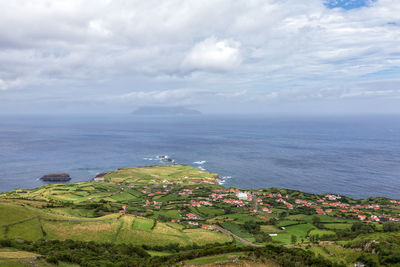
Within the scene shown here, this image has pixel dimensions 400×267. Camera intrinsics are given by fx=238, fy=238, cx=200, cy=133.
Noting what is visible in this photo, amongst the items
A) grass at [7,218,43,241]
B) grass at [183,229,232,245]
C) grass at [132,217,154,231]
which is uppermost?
grass at [7,218,43,241]

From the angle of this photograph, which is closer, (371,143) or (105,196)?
(105,196)

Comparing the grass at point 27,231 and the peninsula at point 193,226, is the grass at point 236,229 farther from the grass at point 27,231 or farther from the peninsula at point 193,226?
the grass at point 27,231

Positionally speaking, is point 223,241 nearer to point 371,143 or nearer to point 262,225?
point 262,225

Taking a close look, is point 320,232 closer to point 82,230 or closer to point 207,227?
point 207,227

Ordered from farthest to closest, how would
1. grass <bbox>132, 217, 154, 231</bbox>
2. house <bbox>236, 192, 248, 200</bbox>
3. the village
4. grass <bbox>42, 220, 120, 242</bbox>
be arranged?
1. house <bbox>236, 192, 248, 200</bbox>
2. the village
3. grass <bbox>132, 217, 154, 231</bbox>
4. grass <bbox>42, 220, 120, 242</bbox>

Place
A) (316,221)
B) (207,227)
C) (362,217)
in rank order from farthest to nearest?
(362,217) < (316,221) < (207,227)

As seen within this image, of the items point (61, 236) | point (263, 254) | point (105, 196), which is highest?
point (263, 254)

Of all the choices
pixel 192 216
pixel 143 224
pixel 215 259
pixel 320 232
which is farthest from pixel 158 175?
pixel 215 259

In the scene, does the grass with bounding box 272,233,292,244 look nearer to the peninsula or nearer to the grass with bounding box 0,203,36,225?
the peninsula

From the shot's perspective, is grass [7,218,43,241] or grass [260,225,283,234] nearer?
grass [7,218,43,241]

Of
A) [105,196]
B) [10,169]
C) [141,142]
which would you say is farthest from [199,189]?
[141,142]

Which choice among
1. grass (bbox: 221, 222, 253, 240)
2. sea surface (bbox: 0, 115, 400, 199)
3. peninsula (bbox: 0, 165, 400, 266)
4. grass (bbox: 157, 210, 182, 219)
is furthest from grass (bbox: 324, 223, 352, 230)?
grass (bbox: 157, 210, 182, 219)
